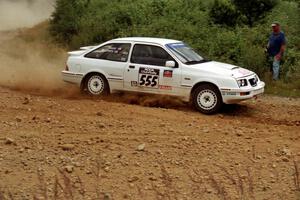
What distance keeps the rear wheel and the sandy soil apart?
291 millimetres

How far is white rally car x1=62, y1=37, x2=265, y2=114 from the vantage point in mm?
11383

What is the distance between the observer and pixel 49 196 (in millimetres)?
6598

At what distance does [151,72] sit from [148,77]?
0.12 meters

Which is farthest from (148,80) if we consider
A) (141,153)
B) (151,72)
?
(141,153)

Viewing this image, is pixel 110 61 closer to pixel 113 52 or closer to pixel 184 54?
pixel 113 52

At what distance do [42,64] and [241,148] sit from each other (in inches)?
406

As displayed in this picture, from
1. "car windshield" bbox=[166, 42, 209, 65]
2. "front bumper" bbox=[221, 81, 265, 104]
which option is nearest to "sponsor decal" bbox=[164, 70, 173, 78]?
"car windshield" bbox=[166, 42, 209, 65]

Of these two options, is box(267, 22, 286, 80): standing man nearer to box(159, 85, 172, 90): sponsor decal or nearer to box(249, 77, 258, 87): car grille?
box(249, 77, 258, 87): car grille

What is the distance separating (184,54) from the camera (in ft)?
40.1

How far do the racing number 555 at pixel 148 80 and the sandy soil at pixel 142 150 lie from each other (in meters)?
0.37

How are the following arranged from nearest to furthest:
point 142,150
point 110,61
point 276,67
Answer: point 142,150
point 110,61
point 276,67

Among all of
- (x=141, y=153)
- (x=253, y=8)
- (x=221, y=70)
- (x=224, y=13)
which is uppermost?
(x=253, y=8)

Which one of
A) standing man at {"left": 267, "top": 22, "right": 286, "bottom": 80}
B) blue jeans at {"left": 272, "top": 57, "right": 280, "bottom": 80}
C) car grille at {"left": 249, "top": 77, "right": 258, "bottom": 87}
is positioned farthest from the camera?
blue jeans at {"left": 272, "top": 57, "right": 280, "bottom": 80}

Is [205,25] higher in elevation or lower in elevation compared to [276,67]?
higher
